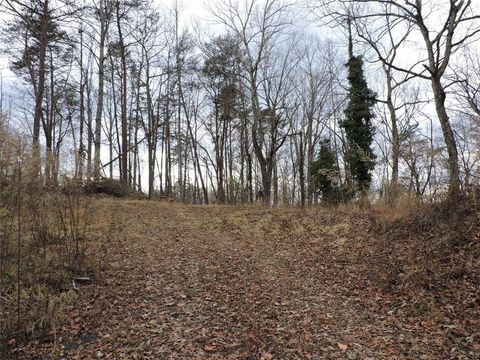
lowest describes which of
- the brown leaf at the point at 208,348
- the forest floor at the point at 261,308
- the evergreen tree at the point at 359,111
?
the brown leaf at the point at 208,348

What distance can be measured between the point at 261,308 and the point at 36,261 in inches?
129

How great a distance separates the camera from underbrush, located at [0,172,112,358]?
3.80m

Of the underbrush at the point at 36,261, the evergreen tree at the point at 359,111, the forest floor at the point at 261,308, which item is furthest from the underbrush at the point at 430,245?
the evergreen tree at the point at 359,111

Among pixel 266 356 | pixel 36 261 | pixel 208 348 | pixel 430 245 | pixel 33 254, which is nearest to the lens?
pixel 266 356

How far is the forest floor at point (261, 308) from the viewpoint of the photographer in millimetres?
3740

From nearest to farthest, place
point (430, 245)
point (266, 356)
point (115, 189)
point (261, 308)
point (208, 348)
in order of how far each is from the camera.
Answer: point (266, 356)
point (208, 348)
point (261, 308)
point (430, 245)
point (115, 189)

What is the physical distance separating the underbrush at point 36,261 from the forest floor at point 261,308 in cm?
19

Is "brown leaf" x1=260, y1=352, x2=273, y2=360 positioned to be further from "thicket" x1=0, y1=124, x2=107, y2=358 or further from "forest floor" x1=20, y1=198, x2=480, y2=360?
"thicket" x1=0, y1=124, x2=107, y2=358

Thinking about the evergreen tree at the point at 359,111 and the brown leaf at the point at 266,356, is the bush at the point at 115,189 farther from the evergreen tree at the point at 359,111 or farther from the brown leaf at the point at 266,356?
the brown leaf at the point at 266,356

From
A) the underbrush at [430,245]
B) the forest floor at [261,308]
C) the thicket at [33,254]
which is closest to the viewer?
the forest floor at [261,308]

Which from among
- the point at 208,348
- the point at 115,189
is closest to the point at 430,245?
the point at 208,348

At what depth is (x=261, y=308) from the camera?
477 centimetres

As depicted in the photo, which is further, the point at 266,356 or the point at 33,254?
the point at 33,254

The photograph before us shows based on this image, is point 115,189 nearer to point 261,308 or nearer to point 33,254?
point 33,254
